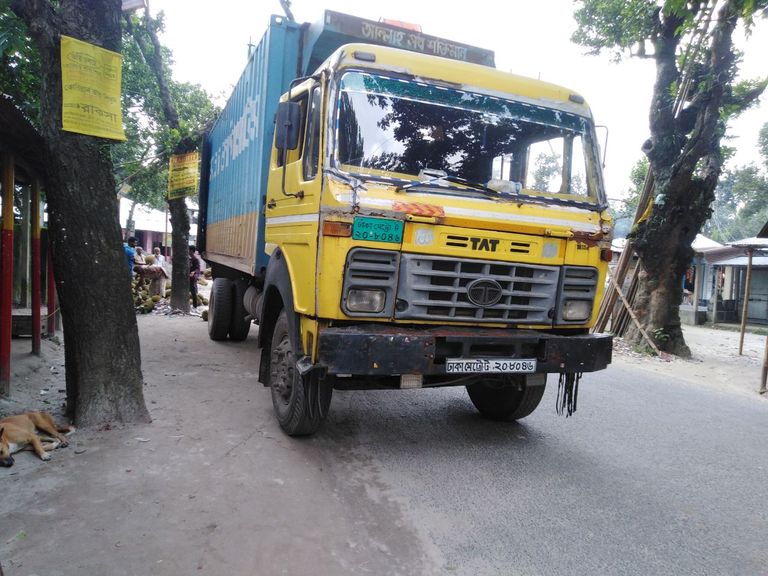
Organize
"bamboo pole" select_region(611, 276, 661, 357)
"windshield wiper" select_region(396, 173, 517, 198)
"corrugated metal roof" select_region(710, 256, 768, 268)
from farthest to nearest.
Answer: "corrugated metal roof" select_region(710, 256, 768, 268) → "bamboo pole" select_region(611, 276, 661, 357) → "windshield wiper" select_region(396, 173, 517, 198)

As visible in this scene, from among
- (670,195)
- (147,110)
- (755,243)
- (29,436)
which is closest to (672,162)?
(670,195)

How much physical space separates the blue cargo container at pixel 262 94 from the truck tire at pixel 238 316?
1.63 ft

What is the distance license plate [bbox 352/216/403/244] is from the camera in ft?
11.3

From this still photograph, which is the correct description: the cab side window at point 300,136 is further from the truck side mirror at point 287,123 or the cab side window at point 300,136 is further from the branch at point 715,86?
the branch at point 715,86

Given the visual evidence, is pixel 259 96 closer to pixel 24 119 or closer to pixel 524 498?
pixel 24 119

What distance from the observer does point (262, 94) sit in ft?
18.7

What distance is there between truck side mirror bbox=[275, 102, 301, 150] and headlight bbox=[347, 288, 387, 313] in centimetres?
129

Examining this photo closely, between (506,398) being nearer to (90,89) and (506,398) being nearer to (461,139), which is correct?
(461,139)

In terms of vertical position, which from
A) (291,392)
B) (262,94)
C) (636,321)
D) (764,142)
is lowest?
(291,392)

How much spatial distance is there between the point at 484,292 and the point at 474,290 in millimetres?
74

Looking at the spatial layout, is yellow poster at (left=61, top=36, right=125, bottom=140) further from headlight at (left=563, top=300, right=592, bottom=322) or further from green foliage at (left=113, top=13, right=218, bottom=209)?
green foliage at (left=113, top=13, right=218, bottom=209)

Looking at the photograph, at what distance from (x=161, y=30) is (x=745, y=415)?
13.5m

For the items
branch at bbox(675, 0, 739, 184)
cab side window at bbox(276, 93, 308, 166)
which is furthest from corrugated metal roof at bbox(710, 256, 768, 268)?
cab side window at bbox(276, 93, 308, 166)

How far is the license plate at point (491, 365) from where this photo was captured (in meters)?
3.64
